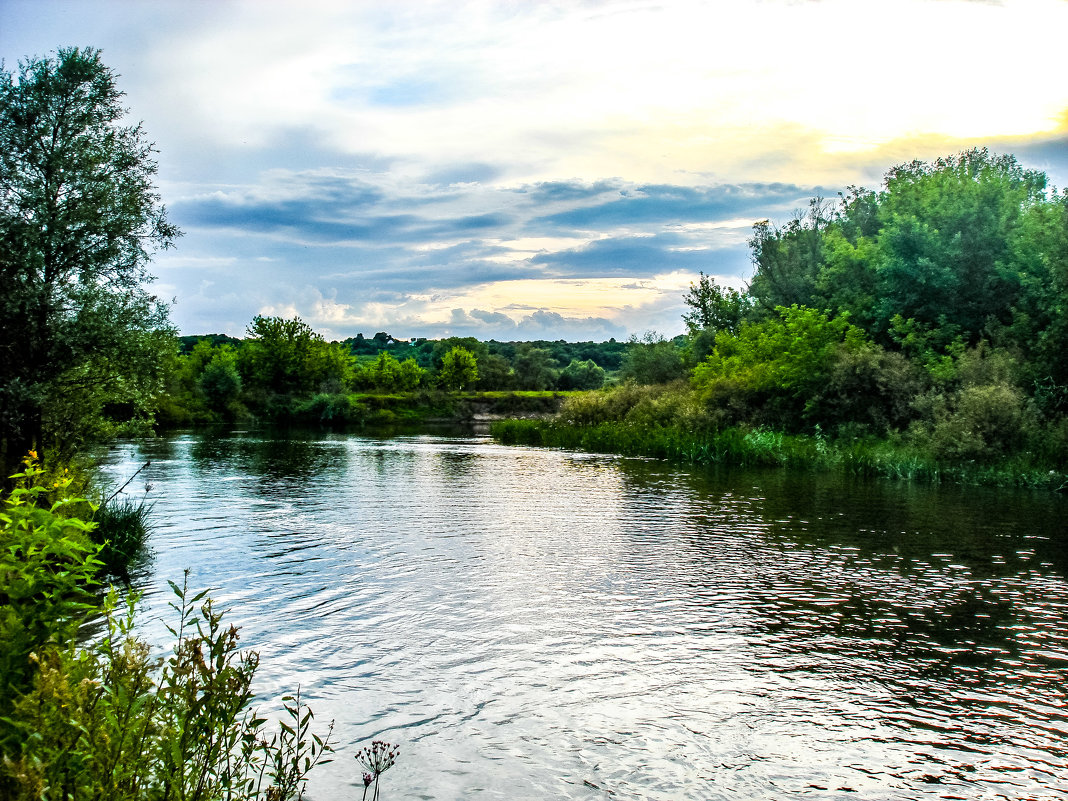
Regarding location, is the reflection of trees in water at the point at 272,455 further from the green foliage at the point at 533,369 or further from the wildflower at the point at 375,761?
the green foliage at the point at 533,369

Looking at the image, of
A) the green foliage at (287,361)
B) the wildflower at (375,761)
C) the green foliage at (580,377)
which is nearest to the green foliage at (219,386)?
the green foliage at (287,361)

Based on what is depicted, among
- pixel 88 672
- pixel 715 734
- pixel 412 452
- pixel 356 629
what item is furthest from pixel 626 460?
pixel 88 672

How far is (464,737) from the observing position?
7.58m

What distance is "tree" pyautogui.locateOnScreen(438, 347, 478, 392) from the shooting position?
143625 millimetres

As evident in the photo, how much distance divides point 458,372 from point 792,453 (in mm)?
113013

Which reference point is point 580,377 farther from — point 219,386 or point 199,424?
point 199,424

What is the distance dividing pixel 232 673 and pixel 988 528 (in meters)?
20.0

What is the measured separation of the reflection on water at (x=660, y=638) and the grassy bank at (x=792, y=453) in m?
4.91

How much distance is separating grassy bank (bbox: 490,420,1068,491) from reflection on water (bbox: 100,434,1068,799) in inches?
193

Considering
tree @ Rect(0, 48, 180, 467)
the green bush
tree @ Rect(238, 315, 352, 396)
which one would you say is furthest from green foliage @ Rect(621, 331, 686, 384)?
tree @ Rect(238, 315, 352, 396)

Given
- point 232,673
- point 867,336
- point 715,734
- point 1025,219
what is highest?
point 1025,219

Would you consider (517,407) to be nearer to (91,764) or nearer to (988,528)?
(988,528)

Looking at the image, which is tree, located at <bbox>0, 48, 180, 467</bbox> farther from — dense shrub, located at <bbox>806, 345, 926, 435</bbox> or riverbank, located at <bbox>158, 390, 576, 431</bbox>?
riverbank, located at <bbox>158, 390, 576, 431</bbox>

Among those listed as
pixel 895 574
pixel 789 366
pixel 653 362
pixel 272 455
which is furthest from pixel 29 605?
pixel 653 362
